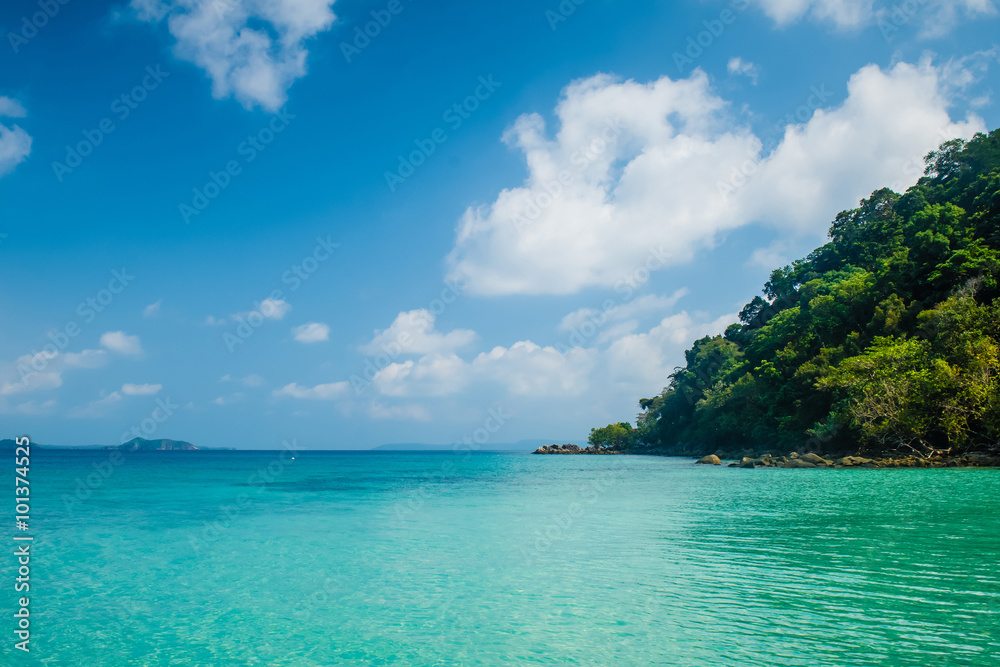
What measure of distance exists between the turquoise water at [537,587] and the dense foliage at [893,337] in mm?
17932

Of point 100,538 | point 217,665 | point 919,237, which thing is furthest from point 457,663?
point 919,237

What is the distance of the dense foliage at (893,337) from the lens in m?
36.2

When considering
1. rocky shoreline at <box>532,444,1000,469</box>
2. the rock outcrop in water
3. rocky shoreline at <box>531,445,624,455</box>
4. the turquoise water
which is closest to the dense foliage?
rocky shoreline at <box>532,444,1000,469</box>

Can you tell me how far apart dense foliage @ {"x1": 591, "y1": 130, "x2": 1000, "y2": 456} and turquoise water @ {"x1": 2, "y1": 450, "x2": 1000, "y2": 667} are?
1793cm

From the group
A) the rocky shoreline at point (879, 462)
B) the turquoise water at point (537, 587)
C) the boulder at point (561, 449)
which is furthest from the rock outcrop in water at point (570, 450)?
the turquoise water at point (537, 587)

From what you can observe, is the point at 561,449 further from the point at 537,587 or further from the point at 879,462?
the point at 537,587

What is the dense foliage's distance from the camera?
3622cm

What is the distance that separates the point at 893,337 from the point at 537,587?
152 ft

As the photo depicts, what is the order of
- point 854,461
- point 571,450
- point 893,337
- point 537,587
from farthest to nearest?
point 571,450 < point 893,337 < point 854,461 < point 537,587

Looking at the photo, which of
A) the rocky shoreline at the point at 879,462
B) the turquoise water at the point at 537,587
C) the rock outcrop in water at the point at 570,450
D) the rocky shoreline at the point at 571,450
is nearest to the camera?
the turquoise water at the point at 537,587

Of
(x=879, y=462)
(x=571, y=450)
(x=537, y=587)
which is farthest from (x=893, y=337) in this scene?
(x=571, y=450)

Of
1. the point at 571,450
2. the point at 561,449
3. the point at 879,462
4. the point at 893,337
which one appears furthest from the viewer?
the point at 561,449

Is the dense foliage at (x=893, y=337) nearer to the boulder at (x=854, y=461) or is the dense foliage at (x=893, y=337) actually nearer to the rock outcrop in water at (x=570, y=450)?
the boulder at (x=854, y=461)

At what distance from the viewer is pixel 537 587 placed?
1089 centimetres
